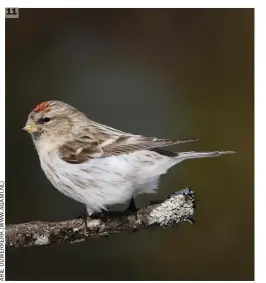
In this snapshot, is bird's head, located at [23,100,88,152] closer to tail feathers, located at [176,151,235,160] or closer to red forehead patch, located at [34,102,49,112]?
red forehead patch, located at [34,102,49,112]

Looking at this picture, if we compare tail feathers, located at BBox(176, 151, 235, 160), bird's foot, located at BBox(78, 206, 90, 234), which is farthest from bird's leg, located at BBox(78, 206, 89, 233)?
tail feathers, located at BBox(176, 151, 235, 160)

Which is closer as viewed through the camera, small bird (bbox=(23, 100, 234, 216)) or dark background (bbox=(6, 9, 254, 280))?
small bird (bbox=(23, 100, 234, 216))

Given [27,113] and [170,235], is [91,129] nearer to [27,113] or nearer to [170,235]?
[27,113]

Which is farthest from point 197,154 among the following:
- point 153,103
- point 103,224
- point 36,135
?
point 36,135

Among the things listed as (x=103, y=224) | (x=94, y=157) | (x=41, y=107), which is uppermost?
(x=41, y=107)

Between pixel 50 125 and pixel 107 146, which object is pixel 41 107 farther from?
pixel 107 146

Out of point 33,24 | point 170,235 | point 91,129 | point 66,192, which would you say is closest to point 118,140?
point 91,129

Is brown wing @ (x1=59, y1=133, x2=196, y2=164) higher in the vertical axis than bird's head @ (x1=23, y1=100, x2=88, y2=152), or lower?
lower
